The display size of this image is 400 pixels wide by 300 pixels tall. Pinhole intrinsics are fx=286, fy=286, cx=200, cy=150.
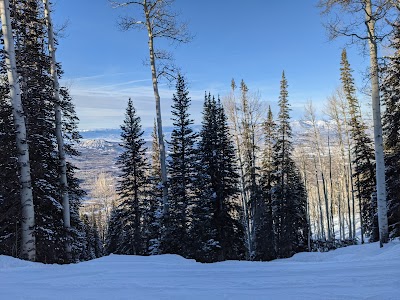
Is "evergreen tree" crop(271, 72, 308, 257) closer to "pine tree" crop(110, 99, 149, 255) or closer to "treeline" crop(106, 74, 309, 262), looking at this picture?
"treeline" crop(106, 74, 309, 262)

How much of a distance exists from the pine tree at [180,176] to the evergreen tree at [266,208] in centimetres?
1071

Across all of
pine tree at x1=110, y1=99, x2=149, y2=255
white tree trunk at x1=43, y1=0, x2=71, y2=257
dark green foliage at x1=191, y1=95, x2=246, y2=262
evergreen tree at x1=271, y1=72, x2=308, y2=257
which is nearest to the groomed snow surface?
white tree trunk at x1=43, y1=0, x2=71, y2=257

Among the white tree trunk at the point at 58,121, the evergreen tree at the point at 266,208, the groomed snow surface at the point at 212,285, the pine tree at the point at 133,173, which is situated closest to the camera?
the groomed snow surface at the point at 212,285

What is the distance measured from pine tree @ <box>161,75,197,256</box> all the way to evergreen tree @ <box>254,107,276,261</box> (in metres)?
10.7

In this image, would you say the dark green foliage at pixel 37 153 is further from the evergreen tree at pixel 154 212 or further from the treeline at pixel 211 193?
the treeline at pixel 211 193

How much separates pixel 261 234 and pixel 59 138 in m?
19.1

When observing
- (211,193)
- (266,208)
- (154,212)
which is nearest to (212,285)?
(154,212)

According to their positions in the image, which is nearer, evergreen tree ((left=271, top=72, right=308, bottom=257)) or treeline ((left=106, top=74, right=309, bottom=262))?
treeline ((left=106, top=74, right=309, bottom=262))

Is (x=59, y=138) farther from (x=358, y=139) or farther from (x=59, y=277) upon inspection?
(x=358, y=139)

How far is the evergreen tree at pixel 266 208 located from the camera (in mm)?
24578

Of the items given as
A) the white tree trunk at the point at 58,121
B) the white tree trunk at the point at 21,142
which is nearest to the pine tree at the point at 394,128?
the white tree trunk at the point at 58,121

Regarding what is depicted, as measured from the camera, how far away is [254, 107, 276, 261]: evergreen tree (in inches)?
968

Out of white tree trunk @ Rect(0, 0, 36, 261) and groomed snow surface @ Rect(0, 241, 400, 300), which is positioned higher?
white tree trunk @ Rect(0, 0, 36, 261)

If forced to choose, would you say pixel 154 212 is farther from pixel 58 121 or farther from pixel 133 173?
pixel 133 173
